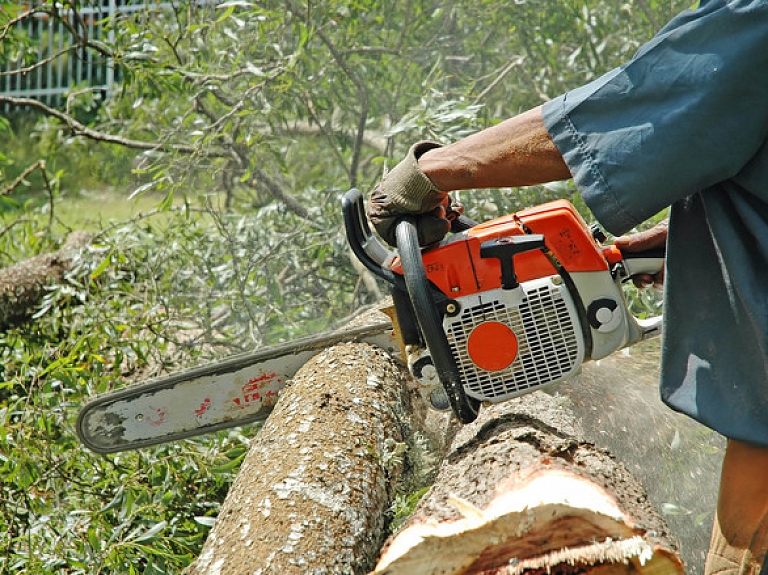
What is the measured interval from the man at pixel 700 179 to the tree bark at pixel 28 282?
284 cm

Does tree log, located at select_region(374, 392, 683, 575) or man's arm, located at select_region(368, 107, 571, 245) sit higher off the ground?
man's arm, located at select_region(368, 107, 571, 245)

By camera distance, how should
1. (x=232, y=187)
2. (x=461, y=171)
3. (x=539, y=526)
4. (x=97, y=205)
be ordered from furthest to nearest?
1. (x=97, y=205)
2. (x=232, y=187)
3. (x=461, y=171)
4. (x=539, y=526)

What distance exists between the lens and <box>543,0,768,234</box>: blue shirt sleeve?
141 centimetres

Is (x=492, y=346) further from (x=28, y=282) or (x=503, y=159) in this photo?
(x=28, y=282)

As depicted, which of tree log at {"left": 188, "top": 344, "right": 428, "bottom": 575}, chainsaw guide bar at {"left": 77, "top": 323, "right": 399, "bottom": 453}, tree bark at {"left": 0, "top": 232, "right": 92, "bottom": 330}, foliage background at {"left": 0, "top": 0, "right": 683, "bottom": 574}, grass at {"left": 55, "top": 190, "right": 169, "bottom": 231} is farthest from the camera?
grass at {"left": 55, "top": 190, "right": 169, "bottom": 231}

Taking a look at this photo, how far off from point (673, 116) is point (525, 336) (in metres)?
0.80

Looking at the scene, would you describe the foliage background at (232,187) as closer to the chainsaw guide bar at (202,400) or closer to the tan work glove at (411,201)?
the chainsaw guide bar at (202,400)

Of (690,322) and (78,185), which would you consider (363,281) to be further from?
(78,185)

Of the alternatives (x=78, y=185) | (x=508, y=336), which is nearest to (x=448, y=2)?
(x=508, y=336)

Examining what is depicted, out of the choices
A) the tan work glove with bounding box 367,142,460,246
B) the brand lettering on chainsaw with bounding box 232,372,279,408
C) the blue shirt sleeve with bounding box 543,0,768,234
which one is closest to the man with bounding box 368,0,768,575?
the blue shirt sleeve with bounding box 543,0,768,234

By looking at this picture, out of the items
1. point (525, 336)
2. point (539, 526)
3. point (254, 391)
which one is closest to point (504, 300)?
point (525, 336)

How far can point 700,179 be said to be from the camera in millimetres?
1483

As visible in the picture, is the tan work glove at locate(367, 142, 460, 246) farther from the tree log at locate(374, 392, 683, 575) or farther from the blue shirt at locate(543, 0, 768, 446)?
the tree log at locate(374, 392, 683, 575)

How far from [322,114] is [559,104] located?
2.81m
